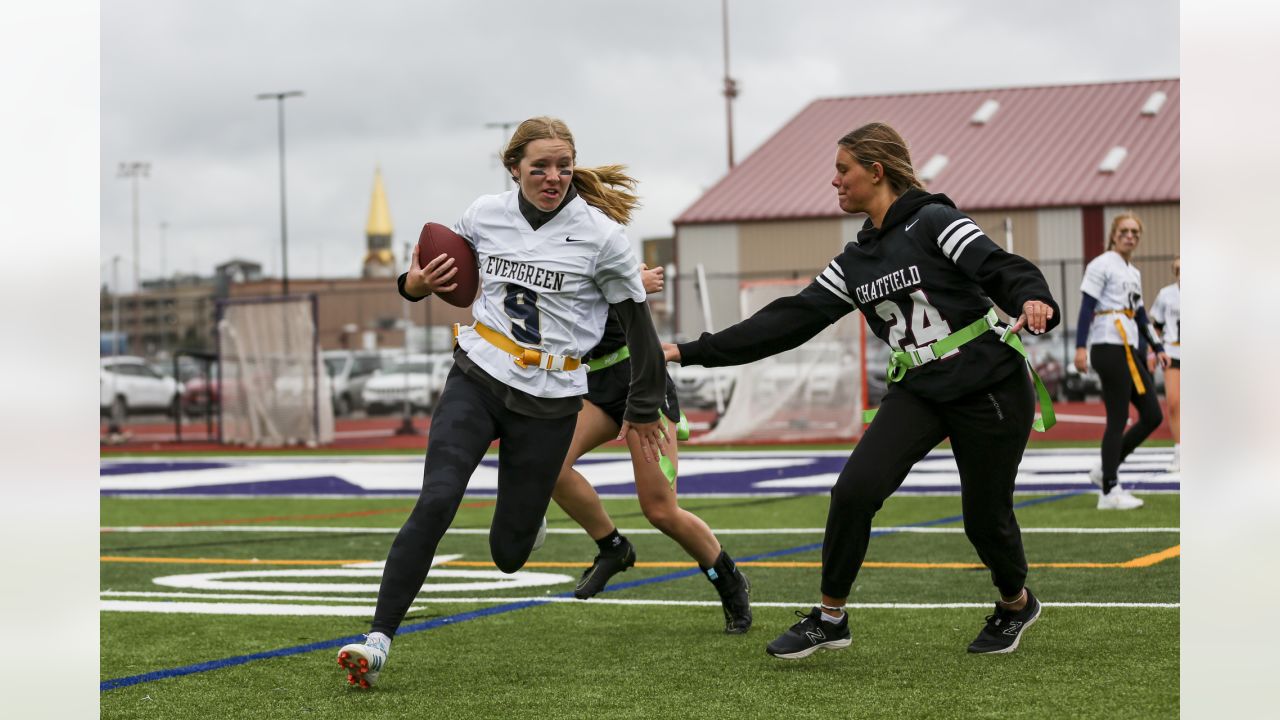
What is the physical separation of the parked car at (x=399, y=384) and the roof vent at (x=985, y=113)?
2258cm

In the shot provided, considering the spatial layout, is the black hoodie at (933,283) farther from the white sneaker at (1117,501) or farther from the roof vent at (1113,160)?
the roof vent at (1113,160)

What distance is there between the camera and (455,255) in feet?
17.4

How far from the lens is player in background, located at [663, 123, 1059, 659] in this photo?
514cm

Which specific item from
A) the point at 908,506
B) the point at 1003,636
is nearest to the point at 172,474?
the point at 908,506

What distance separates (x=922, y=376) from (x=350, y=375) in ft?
103

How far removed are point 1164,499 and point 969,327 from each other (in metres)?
6.36

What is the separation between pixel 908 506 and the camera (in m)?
11.4

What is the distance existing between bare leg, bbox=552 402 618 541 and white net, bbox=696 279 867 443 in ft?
47.0

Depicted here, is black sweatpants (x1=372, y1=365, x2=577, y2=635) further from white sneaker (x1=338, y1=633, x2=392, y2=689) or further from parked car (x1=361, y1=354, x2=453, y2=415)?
parked car (x1=361, y1=354, x2=453, y2=415)

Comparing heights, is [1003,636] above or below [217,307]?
below

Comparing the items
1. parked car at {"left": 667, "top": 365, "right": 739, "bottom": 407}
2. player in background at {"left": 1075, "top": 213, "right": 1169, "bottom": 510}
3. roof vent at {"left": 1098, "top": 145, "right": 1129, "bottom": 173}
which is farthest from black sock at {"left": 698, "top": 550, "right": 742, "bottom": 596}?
roof vent at {"left": 1098, "top": 145, "right": 1129, "bottom": 173}

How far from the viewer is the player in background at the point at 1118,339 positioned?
9.93 meters

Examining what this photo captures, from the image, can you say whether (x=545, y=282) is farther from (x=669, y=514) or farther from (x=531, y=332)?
(x=669, y=514)
